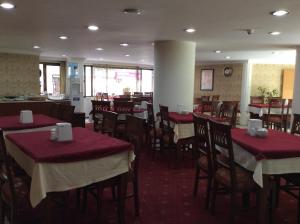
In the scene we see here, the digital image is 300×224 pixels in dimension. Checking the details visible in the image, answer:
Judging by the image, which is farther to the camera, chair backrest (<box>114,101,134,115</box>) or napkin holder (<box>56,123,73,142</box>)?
chair backrest (<box>114,101,134,115</box>)

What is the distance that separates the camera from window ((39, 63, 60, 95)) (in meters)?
10.0

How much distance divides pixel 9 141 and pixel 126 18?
2.09 meters

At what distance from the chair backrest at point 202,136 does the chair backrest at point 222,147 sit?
0.09 meters

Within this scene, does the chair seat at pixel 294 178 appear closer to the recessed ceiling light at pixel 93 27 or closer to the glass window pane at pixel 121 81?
the recessed ceiling light at pixel 93 27

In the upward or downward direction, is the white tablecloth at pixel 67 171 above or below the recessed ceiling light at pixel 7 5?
below

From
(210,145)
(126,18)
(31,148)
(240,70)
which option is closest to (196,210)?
(210,145)

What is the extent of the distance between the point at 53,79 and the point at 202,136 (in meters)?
8.37

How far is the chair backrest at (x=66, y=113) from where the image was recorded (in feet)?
15.4

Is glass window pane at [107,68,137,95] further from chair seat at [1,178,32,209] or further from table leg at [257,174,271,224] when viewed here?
table leg at [257,174,271,224]

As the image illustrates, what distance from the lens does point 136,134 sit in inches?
106

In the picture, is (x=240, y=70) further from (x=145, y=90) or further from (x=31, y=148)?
(x=31, y=148)

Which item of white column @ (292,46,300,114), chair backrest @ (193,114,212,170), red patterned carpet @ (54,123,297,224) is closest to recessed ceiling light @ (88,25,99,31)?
chair backrest @ (193,114,212,170)

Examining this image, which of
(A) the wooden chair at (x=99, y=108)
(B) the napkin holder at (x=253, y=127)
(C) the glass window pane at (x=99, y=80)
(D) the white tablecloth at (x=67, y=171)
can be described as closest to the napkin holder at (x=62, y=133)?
(D) the white tablecloth at (x=67, y=171)

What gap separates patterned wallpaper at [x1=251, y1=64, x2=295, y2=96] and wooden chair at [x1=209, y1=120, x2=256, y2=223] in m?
8.03
